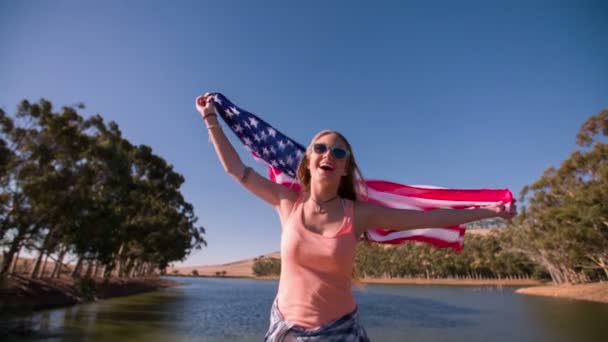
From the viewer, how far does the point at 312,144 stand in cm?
232

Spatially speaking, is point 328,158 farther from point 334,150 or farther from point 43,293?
point 43,293

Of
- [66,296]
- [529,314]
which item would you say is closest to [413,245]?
[529,314]

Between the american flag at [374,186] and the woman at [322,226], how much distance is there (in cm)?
154

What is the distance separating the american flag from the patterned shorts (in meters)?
1.84

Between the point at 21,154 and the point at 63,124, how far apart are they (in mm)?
2426

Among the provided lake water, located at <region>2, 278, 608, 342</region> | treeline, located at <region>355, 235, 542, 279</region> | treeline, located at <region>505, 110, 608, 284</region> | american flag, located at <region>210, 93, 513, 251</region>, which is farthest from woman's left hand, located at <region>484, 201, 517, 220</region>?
treeline, located at <region>355, 235, 542, 279</region>

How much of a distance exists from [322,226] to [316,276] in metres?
0.27

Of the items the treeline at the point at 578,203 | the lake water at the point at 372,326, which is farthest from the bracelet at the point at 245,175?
the treeline at the point at 578,203

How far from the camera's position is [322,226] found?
6.73ft

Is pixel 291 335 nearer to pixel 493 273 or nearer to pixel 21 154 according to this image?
pixel 21 154

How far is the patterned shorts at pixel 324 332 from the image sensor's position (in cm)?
186

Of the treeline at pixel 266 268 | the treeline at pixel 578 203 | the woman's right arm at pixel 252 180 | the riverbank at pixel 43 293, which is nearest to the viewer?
the woman's right arm at pixel 252 180

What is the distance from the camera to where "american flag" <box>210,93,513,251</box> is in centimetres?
390

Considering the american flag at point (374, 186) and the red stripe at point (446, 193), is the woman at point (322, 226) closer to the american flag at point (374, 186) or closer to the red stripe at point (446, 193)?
the red stripe at point (446, 193)
